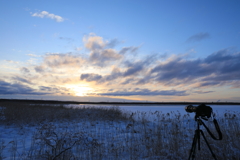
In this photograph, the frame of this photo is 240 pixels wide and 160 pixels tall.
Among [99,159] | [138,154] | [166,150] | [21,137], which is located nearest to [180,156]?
[166,150]

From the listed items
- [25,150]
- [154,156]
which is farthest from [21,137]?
[154,156]

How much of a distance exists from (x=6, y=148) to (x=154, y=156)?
18.5 feet

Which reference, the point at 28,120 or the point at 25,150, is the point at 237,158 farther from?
the point at 28,120

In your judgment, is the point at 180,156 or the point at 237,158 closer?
the point at 237,158

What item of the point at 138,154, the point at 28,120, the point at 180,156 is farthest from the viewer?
the point at 28,120

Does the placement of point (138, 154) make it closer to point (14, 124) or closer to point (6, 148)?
point (6, 148)

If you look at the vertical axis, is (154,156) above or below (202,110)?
below

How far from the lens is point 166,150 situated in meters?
5.75

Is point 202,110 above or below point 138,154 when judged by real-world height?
above

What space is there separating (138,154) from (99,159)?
1.46 m

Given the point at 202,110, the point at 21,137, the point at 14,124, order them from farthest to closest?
1. the point at 14,124
2. the point at 21,137
3. the point at 202,110

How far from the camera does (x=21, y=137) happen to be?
26.7 feet

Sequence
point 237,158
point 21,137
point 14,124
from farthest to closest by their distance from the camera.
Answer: point 14,124
point 21,137
point 237,158

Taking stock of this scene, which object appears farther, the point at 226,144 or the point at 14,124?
the point at 14,124
